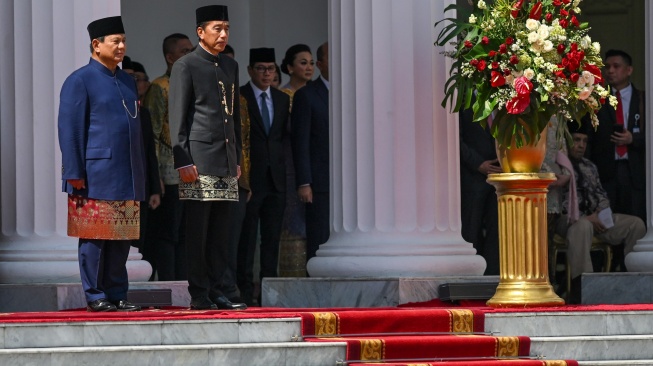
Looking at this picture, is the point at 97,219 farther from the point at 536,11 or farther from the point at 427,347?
the point at 536,11

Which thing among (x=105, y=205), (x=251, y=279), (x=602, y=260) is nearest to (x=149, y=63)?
(x=251, y=279)

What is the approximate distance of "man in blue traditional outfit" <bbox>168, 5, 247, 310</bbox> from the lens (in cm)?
1381

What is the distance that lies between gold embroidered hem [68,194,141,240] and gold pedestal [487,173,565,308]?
2928mm

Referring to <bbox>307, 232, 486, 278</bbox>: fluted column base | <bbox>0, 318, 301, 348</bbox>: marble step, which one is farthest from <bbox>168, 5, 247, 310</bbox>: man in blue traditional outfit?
<bbox>307, 232, 486, 278</bbox>: fluted column base

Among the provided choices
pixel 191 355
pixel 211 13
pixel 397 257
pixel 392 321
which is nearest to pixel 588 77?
pixel 397 257

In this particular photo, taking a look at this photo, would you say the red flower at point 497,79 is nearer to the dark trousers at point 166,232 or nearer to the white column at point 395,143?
the white column at point 395,143

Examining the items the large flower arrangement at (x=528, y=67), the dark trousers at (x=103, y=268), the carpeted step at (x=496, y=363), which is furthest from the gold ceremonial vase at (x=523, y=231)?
the dark trousers at (x=103, y=268)

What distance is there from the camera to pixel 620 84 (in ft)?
59.1

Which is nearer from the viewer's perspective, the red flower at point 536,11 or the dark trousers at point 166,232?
the red flower at point 536,11

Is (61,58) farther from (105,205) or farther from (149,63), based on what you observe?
(149,63)

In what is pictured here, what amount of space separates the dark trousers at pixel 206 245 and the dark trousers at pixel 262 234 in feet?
9.00

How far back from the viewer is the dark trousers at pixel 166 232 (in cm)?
1702

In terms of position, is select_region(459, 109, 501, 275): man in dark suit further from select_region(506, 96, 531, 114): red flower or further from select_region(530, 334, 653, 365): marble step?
select_region(530, 334, 653, 365): marble step

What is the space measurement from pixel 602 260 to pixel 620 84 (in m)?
1.70
